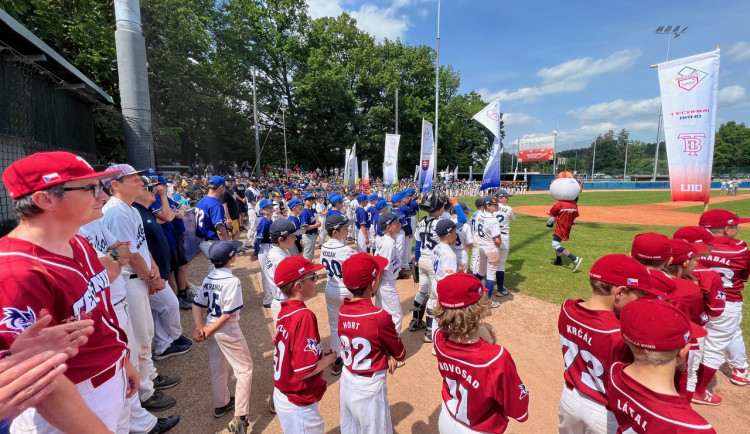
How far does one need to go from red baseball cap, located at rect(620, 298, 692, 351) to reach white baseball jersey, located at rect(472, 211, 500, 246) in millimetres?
4925

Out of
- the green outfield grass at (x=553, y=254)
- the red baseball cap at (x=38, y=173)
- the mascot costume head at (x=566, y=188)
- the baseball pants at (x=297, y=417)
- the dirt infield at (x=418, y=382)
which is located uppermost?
the red baseball cap at (x=38, y=173)

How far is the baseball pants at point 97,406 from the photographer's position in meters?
1.82

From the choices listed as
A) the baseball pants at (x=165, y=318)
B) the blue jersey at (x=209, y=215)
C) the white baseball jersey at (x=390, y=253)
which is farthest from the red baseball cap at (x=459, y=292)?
the blue jersey at (x=209, y=215)

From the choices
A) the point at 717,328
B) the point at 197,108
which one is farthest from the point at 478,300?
the point at 197,108

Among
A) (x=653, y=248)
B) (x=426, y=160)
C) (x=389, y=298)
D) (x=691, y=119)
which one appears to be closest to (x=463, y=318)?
(x=653, y=248)

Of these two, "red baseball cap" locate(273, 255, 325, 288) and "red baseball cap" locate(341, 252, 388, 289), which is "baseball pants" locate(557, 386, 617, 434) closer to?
"red baseball cap" locate(341, 252, 388, 289)

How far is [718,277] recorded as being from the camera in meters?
3.69

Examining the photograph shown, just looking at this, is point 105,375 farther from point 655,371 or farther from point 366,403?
point 655,371

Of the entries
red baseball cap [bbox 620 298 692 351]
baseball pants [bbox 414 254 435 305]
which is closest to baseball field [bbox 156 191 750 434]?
baseball pants [bbox 414 254 435 305]

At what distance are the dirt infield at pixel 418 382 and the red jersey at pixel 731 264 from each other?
56.1 inches

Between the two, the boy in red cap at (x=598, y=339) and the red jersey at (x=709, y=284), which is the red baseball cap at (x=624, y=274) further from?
the red jersey at (x=709, y=284)

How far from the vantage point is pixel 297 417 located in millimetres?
2723

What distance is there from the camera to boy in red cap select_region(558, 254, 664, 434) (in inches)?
96.9

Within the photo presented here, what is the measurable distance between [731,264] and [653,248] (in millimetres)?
1998
